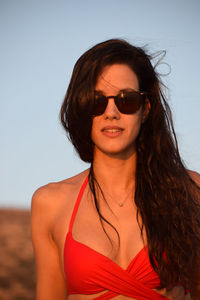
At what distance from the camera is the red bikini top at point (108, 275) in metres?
3.37

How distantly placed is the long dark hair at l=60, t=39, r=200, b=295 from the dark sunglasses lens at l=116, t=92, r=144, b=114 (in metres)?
0.22

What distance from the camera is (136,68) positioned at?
12.5ft

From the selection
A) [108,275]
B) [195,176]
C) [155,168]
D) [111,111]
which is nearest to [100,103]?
[111,111]

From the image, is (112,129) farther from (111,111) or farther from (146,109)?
(146,109)

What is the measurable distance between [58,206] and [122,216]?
0.55 meters

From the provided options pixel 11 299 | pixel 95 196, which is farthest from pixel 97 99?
pixel 11 299

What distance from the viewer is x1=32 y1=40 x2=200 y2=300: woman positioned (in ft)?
11.2

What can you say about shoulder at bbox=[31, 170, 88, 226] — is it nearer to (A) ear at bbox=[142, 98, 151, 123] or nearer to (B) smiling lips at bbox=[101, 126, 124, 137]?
(B) smiling lips at bbox=[101, 126, 124, 137]

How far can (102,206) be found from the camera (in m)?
3.79

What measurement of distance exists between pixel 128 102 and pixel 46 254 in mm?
1461

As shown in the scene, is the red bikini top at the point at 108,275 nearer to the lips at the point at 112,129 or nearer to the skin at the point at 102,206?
the skin at the point at 102,206

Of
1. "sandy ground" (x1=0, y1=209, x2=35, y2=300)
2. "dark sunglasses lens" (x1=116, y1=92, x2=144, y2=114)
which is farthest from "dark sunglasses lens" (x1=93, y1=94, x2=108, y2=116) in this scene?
"sandy ground" (x1=0, y1=209, x2=35, y2=300)

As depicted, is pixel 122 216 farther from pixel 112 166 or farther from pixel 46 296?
pixel 46 296

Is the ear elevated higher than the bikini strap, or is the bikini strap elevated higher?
the ear
